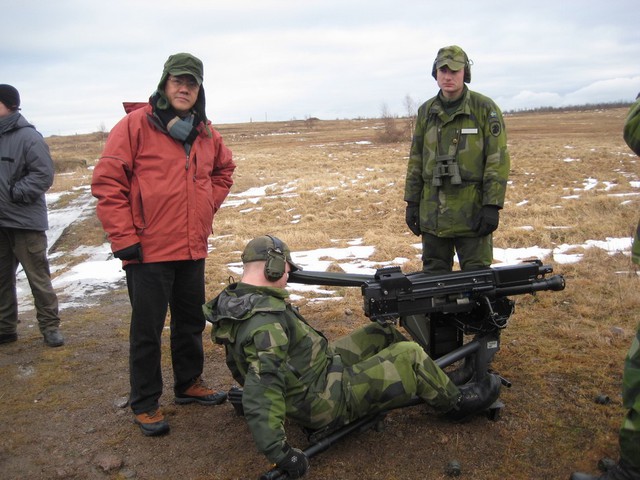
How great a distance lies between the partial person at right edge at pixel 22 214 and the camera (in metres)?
5.33

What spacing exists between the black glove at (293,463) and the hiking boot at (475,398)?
1.17m

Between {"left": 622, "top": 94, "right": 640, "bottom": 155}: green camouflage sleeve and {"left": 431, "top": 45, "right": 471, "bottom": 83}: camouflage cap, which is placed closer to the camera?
{"left": 622, "top": 94, "right": 640, "bottom": 155}: green camouflage sleeve

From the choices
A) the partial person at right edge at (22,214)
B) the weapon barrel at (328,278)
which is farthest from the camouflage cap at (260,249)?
the partial person at right edge at (22,214)

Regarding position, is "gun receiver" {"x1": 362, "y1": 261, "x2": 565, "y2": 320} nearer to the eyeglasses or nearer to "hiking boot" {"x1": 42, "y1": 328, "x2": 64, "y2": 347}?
the eyeglasses

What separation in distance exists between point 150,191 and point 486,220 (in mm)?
2544

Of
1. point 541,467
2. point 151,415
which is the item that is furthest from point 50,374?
point 541,467

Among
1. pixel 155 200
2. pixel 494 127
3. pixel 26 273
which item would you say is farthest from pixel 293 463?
pixel 26 273

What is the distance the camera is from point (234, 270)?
328 inches

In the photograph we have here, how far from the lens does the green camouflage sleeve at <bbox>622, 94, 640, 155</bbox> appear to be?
109 inches

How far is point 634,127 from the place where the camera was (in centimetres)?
279

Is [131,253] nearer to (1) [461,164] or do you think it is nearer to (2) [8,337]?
(1) [461,164]

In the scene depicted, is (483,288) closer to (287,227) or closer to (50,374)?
(50,374)

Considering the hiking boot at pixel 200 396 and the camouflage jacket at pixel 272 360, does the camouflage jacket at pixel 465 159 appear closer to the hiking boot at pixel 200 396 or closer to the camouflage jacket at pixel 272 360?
the camouflage jacket at pixel 272 360

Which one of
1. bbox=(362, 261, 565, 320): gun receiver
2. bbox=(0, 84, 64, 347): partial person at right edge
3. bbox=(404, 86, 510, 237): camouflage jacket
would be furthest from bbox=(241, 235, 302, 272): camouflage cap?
bbox=(0, 84, 64, 347): partial person at right edge
